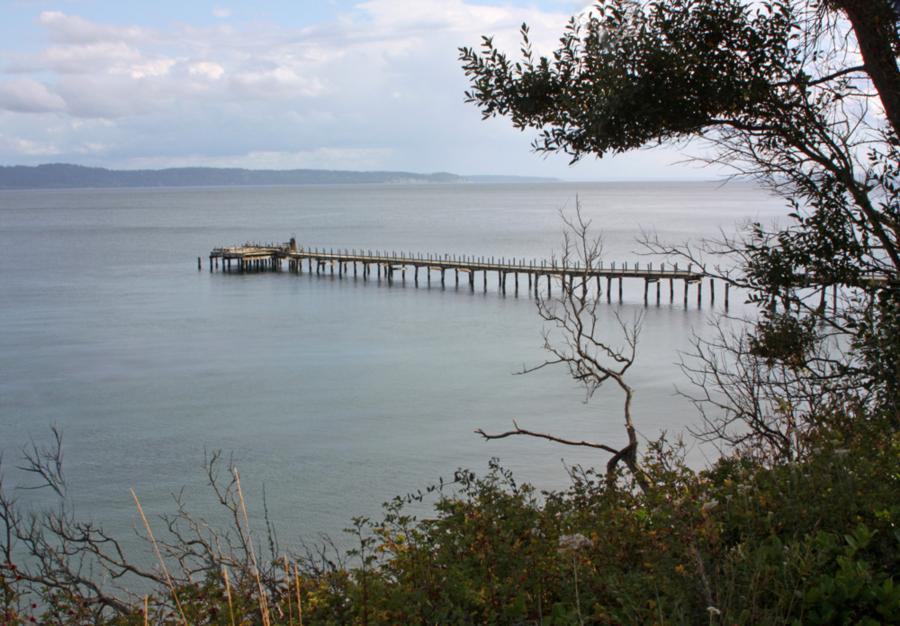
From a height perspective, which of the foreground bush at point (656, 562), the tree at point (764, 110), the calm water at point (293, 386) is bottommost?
the calm water at point (293, 386)

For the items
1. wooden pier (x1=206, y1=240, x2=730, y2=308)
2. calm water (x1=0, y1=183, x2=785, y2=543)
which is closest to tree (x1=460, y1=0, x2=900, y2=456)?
calm water (x1=0, y1=183, x2=785, y2=543)

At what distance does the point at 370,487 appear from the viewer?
20.5 m

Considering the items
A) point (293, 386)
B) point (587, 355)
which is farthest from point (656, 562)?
point (293, 386)

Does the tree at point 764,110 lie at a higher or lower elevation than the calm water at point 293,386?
higher

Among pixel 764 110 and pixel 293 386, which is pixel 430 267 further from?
pixel 764 110

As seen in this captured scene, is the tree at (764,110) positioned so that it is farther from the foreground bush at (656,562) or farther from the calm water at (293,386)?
the calm water at (293,386)

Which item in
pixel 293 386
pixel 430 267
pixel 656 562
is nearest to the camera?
pixel 656 562

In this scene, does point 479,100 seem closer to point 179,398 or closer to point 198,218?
point 179,398

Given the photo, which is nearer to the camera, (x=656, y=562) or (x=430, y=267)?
(x=656, y=562)

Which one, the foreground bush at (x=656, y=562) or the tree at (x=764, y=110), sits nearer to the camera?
the foreground bush at (x=656, y=562)

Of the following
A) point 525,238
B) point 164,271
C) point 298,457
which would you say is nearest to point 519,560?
point 298,457

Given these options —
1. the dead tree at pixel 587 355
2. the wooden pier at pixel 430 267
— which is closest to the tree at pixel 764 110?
the dead tree at pixel 587 355

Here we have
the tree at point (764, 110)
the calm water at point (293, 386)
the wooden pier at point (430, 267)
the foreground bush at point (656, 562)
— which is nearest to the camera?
the foreground bush at point (656, 562)

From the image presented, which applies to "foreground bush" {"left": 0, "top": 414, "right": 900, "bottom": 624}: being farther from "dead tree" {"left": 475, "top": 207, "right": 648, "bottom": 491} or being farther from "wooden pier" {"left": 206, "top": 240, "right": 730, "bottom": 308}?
"wooden pier" {"left": 206, "top": 240, "right": 730, "bottom": 308}
